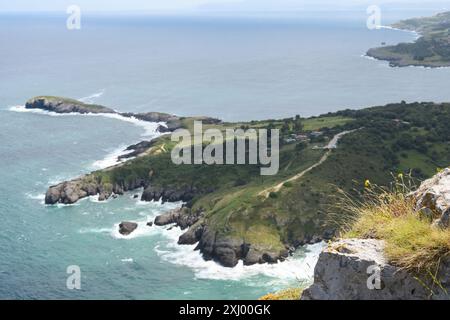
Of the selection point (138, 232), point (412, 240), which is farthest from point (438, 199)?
point (138, 232)

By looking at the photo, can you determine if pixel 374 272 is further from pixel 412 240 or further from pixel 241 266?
pixel 241 266

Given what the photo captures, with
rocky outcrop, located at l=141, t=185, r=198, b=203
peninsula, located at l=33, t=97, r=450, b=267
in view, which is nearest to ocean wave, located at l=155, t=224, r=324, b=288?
peninsula, located at l=33, t=97, r=450, b=267

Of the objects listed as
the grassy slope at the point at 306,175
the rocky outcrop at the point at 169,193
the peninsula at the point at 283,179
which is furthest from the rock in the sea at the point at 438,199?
the rocky outcrop at the point at 169,193

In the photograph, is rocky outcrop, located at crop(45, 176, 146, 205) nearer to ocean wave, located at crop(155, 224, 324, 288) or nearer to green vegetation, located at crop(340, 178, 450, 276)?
ocean wave, located at crop(155, 224, 324, 288)

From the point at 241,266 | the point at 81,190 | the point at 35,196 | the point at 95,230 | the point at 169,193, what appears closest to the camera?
the point at 241,266

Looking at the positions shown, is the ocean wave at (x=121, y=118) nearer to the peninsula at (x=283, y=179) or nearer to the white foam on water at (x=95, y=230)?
the peninsula at (x=283, y=179)

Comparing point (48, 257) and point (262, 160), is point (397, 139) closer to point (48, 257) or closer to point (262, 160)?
point (262, 160)
